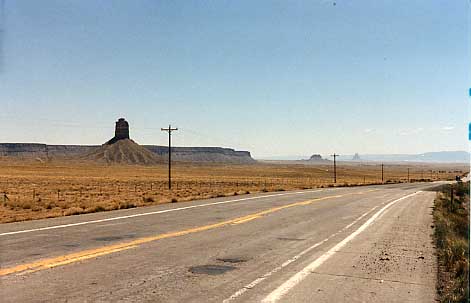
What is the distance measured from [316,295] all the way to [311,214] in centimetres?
1326

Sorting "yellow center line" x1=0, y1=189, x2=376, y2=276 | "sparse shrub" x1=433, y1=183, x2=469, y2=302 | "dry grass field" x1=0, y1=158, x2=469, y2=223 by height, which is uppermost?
"yellow center line" x1=0, y1=189, x2=376, y2=276

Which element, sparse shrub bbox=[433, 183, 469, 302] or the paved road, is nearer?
the paved road

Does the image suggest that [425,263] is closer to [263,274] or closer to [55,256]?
[263,274]

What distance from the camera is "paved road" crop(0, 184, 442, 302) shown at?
6.83 m

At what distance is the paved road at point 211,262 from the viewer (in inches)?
269

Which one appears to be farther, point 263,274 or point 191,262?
point 191,262

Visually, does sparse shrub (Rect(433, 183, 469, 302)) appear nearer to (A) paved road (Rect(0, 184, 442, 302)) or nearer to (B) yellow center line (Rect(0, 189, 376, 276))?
(A) paved road (Rect(0, 184, 442, 302))

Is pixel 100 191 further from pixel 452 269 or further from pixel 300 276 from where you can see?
pixel 452 269

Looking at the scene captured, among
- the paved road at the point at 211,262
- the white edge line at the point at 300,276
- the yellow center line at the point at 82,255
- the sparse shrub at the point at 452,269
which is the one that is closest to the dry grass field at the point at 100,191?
the paved road at the point at 211,262

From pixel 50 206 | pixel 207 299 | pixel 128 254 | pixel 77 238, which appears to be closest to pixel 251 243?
pixel 128 254

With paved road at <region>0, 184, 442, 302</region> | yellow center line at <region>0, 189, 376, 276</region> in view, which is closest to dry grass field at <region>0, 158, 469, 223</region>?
paved road at <region>0, 184, 442, 302</region>

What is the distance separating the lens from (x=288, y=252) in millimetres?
10578

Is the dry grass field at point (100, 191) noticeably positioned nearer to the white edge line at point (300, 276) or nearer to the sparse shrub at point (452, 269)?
the white edge line at point (300, 276)

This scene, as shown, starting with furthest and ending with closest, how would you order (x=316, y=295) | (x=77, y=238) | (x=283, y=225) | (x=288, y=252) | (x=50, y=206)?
(x=50, y=206) → (x=283, y=225) → (x=77, y=238) → (x=288, y=252) → (x=316, y=295)
